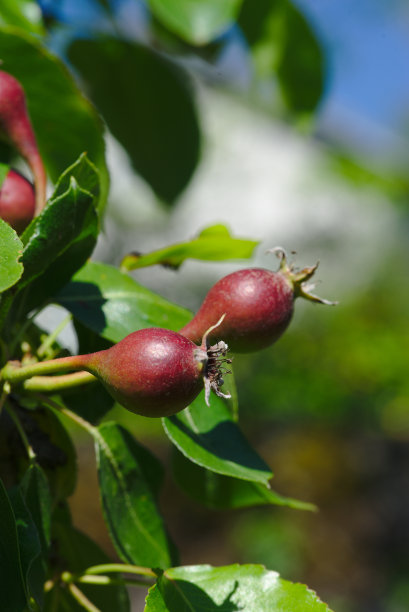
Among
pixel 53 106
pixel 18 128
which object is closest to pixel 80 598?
pixel 18 128

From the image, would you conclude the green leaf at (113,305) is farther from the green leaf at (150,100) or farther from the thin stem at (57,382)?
the green leaf at (150,100)

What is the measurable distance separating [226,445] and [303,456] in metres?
5.07

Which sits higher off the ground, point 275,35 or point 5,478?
point 275,35

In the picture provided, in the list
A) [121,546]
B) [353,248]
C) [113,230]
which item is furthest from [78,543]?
[353,248]

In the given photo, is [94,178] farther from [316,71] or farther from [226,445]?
[316,71]

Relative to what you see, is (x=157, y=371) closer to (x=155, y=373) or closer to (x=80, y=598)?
(x=155, y=373)

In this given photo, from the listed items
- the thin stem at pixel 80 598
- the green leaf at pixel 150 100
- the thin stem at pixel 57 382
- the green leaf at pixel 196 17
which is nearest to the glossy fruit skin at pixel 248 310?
the thin stem at pixel 57 382

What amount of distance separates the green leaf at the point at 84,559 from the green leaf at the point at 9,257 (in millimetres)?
434

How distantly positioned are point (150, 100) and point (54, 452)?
895 mm

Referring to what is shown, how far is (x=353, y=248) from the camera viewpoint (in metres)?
7.84

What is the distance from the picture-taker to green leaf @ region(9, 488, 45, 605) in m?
0.62

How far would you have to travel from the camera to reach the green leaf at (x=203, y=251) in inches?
35.4

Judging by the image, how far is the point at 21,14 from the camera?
115cm

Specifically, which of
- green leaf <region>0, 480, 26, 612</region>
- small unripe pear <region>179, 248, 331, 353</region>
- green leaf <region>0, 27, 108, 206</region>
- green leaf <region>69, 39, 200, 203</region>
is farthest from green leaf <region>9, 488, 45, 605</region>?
green leaf <region>69, 39, 200, 203</region>
